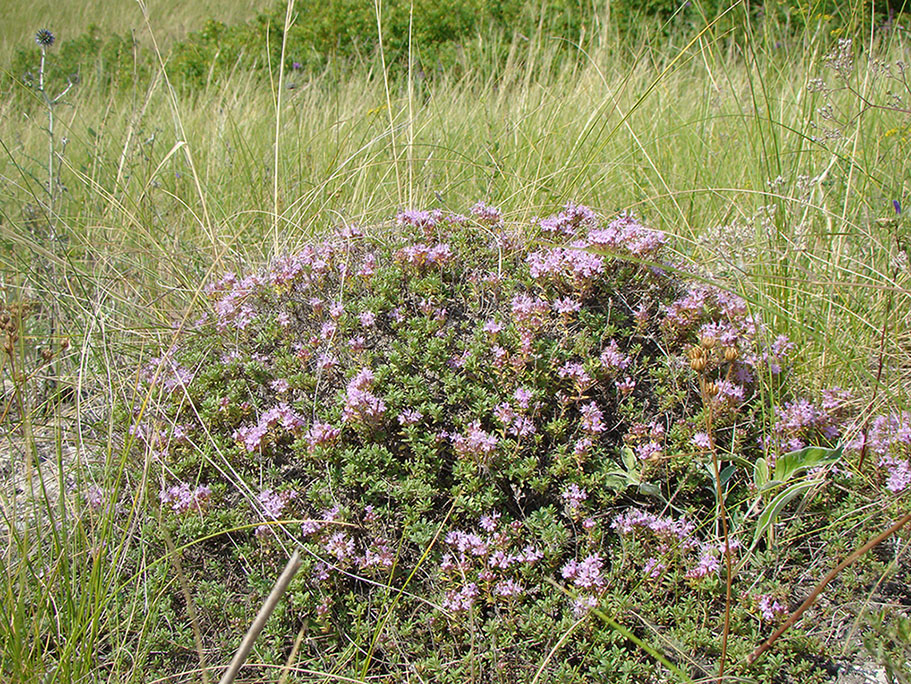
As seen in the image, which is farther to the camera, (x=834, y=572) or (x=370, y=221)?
(x=370, y=221)

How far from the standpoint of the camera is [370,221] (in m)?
3.75

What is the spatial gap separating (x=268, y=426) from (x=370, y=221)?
5.49 ft

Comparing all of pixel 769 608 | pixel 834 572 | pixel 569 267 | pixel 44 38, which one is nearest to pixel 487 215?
pixel 569 267

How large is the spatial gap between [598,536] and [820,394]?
1.10 meters

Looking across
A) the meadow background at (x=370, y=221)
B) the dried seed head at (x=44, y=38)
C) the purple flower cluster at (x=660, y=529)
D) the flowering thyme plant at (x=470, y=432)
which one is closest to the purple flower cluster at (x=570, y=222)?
the flowering thyme plant at (x=470, y=432)

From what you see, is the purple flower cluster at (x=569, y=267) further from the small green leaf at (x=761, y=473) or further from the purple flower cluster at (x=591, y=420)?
the small green leaf at (x=761, y=473)

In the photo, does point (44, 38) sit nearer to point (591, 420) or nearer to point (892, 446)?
point (591, 420)

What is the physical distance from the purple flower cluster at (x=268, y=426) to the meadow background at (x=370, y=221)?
0.39 metres

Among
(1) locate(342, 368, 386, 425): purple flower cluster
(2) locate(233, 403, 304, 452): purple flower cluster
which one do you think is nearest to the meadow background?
(2) locate(233, 403, 304, 452): purple flower cluster

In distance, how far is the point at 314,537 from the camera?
213 cm

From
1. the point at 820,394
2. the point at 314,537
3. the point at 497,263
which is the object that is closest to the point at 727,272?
the point at 820,394

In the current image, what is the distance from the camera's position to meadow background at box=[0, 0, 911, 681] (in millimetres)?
1986

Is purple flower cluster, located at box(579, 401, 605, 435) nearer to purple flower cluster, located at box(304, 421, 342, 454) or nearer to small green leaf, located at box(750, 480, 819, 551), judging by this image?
small green leaf, located at box(750, 480, 819, 551)

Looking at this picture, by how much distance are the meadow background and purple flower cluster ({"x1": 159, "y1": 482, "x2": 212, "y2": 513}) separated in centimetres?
11
